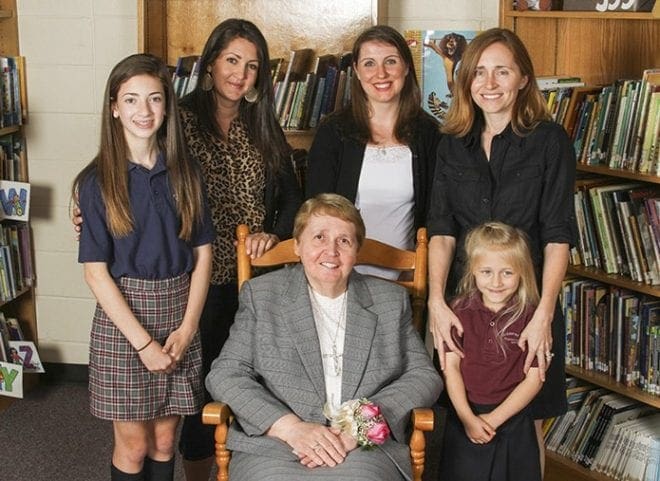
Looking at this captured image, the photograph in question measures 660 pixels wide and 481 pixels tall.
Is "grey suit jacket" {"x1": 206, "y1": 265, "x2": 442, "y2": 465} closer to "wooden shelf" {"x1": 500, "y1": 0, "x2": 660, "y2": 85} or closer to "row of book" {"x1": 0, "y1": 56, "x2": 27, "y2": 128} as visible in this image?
"wooden shelf" {"x1": 500, "y1": 0, "x2": 660, "y2": 85}

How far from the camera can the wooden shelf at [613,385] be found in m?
3.32

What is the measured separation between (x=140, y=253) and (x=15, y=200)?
156cm

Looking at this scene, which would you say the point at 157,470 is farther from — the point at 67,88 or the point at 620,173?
the point at 67,88

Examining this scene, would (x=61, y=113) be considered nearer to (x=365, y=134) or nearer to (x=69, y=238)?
(x=69, y=238)

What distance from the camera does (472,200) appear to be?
2811 millimetres

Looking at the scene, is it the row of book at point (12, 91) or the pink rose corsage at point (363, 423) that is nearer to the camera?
the pink rose corsage at point (363, 423)

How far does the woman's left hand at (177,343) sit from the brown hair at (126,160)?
0.86 feet

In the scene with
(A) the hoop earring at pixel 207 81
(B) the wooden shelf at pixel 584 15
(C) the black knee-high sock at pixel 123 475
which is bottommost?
(C) the black knee-high sock at pixel 123 475

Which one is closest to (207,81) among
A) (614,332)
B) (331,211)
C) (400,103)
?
(400,103)

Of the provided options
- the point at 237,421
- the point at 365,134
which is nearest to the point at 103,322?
the point at 237,421

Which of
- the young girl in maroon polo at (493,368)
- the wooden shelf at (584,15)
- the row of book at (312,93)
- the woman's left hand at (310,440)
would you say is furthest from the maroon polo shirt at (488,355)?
the row of book at (312,93)

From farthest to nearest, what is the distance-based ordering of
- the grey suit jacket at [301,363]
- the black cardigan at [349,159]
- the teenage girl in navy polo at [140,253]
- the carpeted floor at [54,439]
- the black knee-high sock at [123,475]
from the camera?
the carpeted floor at [54,439], the black cardigan at [349,159], the black knee-high sock at [123,475], the teenage girl in navy polo at [140,253], the grey suit jacket at [301,363]

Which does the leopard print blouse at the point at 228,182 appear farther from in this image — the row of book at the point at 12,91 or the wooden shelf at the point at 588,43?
the row of book at the point at 12,91

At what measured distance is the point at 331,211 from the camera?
8.69 ft
